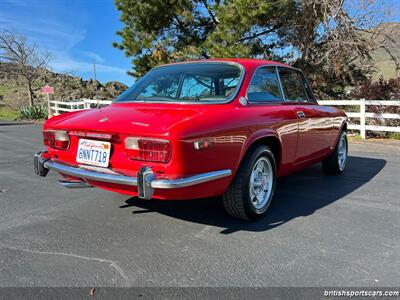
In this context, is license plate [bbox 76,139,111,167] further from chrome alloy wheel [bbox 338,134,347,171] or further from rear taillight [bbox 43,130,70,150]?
chrome alloy wheel [bbox 338,134,347,171]

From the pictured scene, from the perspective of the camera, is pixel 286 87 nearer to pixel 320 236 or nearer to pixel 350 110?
pixel 320 236


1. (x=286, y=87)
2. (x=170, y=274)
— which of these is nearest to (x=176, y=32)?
(x=286, y=87)

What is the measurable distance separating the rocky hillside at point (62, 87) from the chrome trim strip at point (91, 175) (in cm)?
2431

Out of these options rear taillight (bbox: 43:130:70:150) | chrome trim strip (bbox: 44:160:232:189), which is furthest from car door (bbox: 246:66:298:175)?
rear taillight (bbox: 43:130:70:150)

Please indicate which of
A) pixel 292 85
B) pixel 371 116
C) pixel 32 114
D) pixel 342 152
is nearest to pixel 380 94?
pixel 371 116

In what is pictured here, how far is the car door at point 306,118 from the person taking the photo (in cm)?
438

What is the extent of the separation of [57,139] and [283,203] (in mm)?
2578

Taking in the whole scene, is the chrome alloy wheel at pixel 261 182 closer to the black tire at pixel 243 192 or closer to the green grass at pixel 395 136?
the black tire at pixel 243 192

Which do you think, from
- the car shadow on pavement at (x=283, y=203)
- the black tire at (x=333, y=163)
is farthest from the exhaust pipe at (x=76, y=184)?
the black tire at (x=333, y=163)

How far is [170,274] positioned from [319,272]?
1.09 meters

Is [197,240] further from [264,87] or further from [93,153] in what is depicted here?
[264,87]

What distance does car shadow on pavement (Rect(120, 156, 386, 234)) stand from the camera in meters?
3.64

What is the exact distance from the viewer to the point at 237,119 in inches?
129

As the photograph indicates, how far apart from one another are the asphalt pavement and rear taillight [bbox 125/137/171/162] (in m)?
0.77
